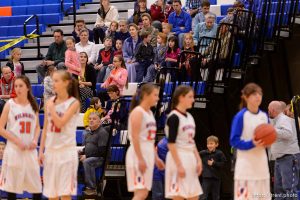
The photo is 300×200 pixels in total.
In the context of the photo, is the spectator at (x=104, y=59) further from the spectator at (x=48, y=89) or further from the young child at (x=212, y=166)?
the young child at (x=212, y=166)

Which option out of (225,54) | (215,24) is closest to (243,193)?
(225,54)

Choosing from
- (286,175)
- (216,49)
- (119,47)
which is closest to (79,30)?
(119,47)

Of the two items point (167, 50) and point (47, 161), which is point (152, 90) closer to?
point (47, 161)

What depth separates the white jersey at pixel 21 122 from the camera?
908 centimetres

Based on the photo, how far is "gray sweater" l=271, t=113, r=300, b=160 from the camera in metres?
11.2

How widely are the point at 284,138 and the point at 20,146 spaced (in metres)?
3.99

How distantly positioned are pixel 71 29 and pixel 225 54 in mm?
5289

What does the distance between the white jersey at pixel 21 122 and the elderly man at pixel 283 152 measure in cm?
369

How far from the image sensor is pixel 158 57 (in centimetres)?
1362

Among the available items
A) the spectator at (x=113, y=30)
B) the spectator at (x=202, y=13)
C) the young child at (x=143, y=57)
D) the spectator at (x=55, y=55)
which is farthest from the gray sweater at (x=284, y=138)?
the spectator at (x=55, y=55)

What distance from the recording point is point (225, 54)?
41.7ft

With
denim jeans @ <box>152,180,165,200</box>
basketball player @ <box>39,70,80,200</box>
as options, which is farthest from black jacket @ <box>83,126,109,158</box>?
basketball player @ <box>39,70,80,200</box>

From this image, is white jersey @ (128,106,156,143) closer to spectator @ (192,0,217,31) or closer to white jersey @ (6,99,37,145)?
white jersey @ (6,99,37,145)

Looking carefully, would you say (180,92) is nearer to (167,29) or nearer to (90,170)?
(90,170)
